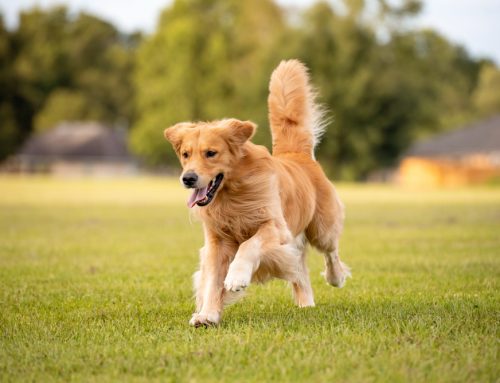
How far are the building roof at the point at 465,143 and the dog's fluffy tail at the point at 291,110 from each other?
5576cm

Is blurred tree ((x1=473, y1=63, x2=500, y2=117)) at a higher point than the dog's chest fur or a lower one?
higher

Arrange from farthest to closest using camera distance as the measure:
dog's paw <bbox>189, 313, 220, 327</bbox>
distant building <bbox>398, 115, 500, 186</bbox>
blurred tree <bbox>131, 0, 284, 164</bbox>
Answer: blurred tree <bbox>131, 0, 284, 164</bbox>
distant building <bbox>398, 115, 500, 186</bbox>
dog's paw <bbox>189, 313, 220, 327</bbox>

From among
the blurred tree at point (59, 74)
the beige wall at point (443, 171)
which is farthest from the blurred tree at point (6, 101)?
the beige wall at point (443, 171)

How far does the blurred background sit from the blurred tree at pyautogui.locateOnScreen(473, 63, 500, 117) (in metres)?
0.15

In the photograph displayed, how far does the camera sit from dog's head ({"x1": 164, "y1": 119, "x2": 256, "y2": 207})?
19.1ft

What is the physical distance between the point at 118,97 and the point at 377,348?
8083cm

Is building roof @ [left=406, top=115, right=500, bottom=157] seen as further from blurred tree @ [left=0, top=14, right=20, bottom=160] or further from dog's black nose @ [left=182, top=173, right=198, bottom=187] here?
dog's black nose @ [left=182, top=173, right=198, bottom=187]

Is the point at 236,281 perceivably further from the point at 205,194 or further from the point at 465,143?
the point at 465,143

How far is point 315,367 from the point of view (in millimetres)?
4059

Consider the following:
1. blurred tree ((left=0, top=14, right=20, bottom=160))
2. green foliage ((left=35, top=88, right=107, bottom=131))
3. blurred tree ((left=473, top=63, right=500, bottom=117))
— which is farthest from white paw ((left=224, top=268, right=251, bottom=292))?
blurred tree ((left=473, top=63, right=500, bottom=117))

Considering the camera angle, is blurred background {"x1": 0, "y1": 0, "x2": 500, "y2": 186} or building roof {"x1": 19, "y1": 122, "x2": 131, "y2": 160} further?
building roof {"x1": 19, "y1": 122, "x2": 131, "y2": 160}

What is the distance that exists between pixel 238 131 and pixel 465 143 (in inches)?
2343

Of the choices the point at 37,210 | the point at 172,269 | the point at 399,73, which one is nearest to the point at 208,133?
the point at 172,269

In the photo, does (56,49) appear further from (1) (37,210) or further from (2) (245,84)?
(1) (37,210)
